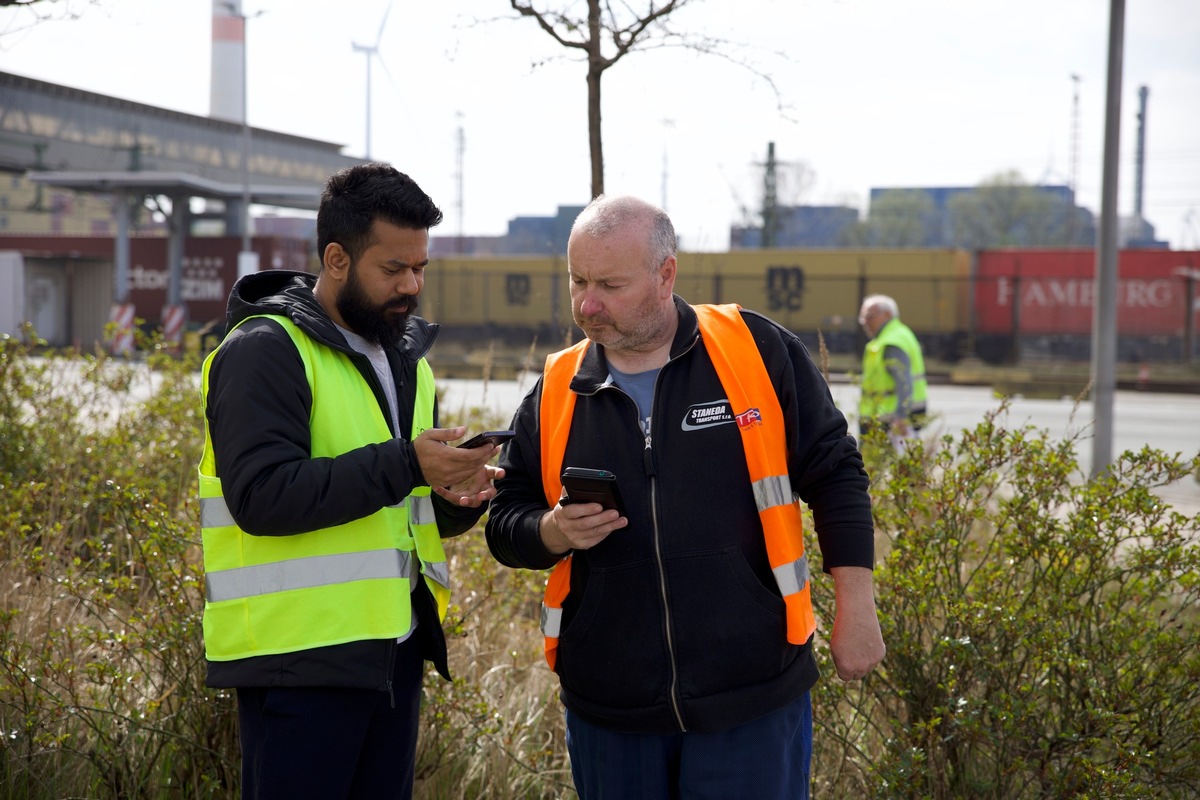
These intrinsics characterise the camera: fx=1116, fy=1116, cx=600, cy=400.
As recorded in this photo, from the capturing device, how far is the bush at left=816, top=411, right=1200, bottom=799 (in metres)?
3.05

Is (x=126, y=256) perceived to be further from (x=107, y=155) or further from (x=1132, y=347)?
(x=1132, y=347)

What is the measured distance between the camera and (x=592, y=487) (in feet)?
7.66

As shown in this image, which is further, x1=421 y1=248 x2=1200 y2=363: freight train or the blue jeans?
x1=421 y1=248 x2=1200 y2=363: freight train

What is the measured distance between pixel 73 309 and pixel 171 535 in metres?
33.8

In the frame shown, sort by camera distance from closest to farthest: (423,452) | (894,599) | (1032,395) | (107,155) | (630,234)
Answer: (423,452) < (630,234) < (894,599) < (1032,395) < (107,155)

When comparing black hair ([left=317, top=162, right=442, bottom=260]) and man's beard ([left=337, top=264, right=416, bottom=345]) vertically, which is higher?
black hair ([left=317, top=162, right=442, bottom=260])

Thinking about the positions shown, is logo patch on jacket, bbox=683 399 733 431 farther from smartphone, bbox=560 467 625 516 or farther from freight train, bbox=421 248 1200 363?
freight train, bbox=421 248 1200 363

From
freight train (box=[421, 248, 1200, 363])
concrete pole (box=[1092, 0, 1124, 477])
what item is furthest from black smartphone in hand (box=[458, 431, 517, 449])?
freight train (box=[421, 248, 1200, 363])

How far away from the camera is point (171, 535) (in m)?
3.46

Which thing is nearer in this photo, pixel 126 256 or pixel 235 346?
pixel 235 346

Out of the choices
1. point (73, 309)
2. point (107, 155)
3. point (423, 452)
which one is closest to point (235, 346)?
point (423, 452)

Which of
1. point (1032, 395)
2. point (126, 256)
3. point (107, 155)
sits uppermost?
point (107, 155)

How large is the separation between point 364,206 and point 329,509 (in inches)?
28.2

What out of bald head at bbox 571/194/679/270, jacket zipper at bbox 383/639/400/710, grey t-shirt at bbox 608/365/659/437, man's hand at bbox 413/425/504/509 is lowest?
jacket zipper at bbox 383/639/400/710
